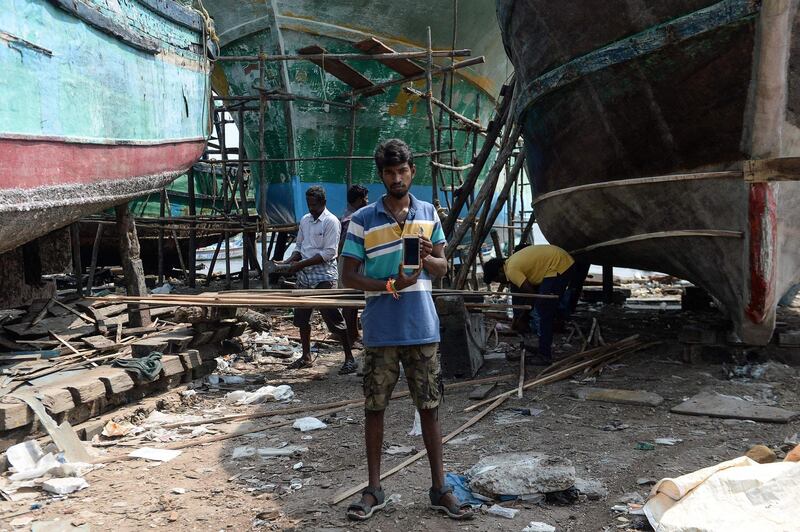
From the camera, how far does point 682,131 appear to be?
475 centimetres

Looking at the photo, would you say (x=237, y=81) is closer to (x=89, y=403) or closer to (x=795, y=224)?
(x=89, y=403)

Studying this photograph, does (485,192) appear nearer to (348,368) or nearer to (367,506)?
(348,368)

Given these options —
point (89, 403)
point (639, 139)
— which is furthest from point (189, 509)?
point (639, 139)

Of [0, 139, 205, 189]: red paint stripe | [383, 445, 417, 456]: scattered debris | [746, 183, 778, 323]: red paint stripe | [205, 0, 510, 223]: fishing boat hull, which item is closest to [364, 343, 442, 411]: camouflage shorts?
[383, 445, 417, 456]: scattered debris

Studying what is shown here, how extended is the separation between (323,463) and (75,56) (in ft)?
11.8

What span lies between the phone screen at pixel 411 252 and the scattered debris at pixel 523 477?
1.05m

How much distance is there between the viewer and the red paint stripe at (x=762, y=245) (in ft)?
14.2

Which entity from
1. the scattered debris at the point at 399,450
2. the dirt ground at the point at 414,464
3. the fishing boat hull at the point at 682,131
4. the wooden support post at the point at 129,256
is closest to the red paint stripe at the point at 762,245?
the fishing boat hull at the point at 682,131

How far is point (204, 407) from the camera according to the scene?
5.13 m

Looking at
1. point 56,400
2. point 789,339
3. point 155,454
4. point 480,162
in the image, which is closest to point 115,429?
point 56,400

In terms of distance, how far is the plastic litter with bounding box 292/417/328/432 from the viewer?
14.6 feet

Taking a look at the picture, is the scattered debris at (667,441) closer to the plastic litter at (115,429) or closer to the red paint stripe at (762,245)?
the red paint stripe at (762,245)

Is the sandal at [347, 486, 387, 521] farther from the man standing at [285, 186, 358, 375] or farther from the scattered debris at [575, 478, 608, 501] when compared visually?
the man standing at [285, 186, 358, 375]

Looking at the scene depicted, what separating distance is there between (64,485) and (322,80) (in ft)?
29.5
